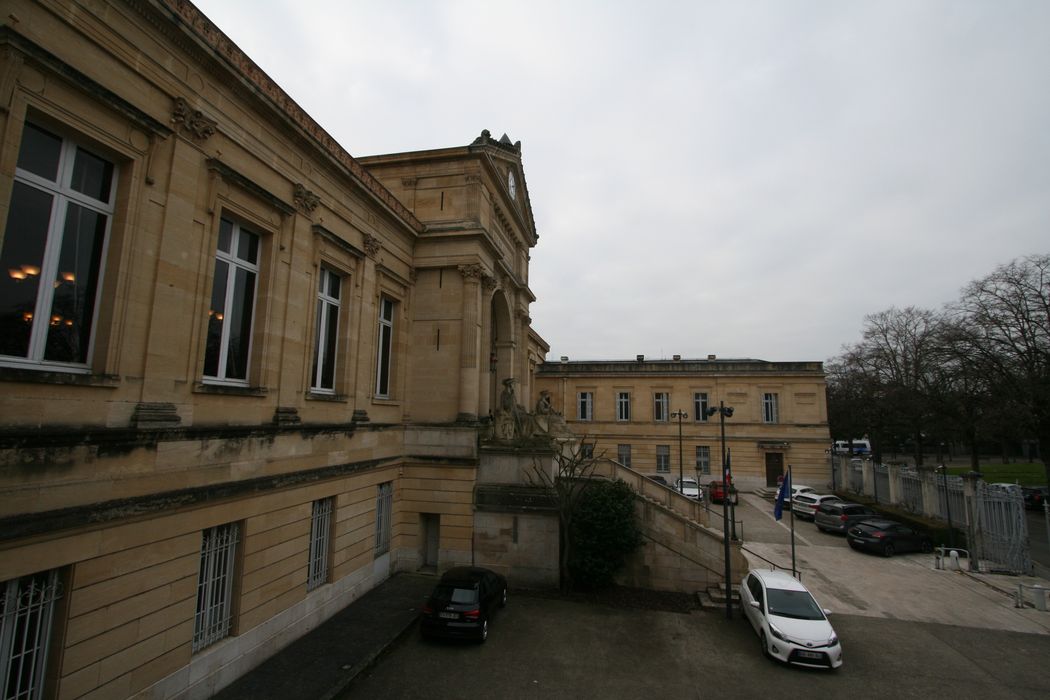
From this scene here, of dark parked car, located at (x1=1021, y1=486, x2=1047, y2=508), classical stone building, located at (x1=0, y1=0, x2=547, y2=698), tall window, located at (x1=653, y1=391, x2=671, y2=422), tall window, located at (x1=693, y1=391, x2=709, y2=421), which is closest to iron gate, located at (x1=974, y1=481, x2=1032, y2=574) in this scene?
dark parked car, located at (x1=1021, y1=486, x2=1047, y2=508)

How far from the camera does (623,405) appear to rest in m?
40.3

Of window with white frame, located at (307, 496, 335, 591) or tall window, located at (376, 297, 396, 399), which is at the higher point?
tall window, located at (376, 297, 396, 399)

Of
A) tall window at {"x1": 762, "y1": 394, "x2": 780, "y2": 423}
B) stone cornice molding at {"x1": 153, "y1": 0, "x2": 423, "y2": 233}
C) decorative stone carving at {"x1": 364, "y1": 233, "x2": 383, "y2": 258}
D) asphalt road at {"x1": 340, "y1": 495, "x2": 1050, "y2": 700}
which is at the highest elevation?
stone cornice molding at {"x1": 153, "y1": 0, "x2": 423, "y2": 233}

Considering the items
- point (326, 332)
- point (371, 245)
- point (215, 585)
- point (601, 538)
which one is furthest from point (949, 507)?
point (215, 585)

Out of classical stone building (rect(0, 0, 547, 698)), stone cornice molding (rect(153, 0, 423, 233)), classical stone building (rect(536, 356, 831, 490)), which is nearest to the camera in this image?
classical stone building (rect(0, 0, 547, 698))

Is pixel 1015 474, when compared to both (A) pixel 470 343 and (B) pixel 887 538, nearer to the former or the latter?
(B) pixel 887 538

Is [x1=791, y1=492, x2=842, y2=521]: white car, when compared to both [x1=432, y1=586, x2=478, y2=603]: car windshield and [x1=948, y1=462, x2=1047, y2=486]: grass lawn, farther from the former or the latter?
[x1=432, y1=586, x2=478, y2=603]: car windshield

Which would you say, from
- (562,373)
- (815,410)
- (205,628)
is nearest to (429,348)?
(205,628)

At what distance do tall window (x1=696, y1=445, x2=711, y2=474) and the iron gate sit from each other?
19644 millimetres

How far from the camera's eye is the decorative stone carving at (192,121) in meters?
8.09

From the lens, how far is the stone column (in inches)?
643

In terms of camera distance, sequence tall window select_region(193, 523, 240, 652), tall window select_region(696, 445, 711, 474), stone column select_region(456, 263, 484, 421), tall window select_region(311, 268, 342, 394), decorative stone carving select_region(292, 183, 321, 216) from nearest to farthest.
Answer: tall window select_region(193, 523, 240, 652) < decorative stone carving select_region(292, 183, 321, 216) < tall window select_region(311, 268, 342, 394) < stone column select_region(456, 263, 484, 421) < tall window select_region(696, 445, 711, 474)

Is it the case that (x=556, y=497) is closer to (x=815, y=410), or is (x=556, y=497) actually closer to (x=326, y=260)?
(x=326, y=260)

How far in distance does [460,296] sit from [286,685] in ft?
38.1
